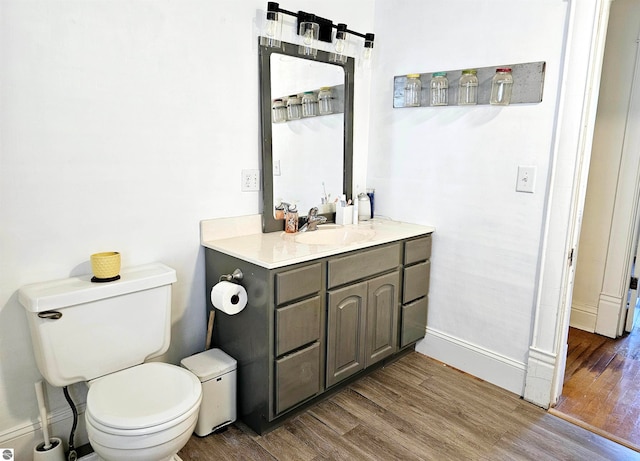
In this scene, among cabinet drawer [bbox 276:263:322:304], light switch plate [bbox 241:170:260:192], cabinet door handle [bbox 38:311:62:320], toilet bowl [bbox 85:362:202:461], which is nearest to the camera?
toilet bowl [bbox 85:362:202:461]

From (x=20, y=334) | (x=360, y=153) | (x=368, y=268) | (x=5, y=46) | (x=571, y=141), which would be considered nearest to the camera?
(x=5, y=46)

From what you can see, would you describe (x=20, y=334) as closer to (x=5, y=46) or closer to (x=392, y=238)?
(x=5, y=46)

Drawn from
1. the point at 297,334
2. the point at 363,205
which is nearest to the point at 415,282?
the point at 363,205

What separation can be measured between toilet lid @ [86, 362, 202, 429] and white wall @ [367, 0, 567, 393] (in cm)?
160

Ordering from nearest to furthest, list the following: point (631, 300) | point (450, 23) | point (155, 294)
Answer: point (155, 294) < point (450, 23) < point (631, 300)

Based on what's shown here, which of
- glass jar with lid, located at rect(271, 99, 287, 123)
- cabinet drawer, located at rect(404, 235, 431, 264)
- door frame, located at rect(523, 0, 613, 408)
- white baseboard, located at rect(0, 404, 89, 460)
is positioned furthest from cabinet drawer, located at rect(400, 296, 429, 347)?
white baseboard, located at rect(0, 404, 89, 460)

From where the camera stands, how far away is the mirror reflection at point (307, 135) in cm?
230

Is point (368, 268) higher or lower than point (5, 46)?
lower

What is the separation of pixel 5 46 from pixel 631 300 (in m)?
3.79

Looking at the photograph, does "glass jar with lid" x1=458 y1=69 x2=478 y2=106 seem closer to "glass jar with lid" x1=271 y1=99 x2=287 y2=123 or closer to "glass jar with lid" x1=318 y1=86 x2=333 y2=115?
"glass jar with lid" x1=318 y1=86 x2=333 y2=115

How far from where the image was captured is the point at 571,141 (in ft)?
6.56

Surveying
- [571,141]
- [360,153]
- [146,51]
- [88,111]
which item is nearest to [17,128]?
[88,111]

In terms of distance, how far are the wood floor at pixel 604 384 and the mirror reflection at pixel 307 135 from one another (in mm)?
1717

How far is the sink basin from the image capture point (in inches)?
89.8
